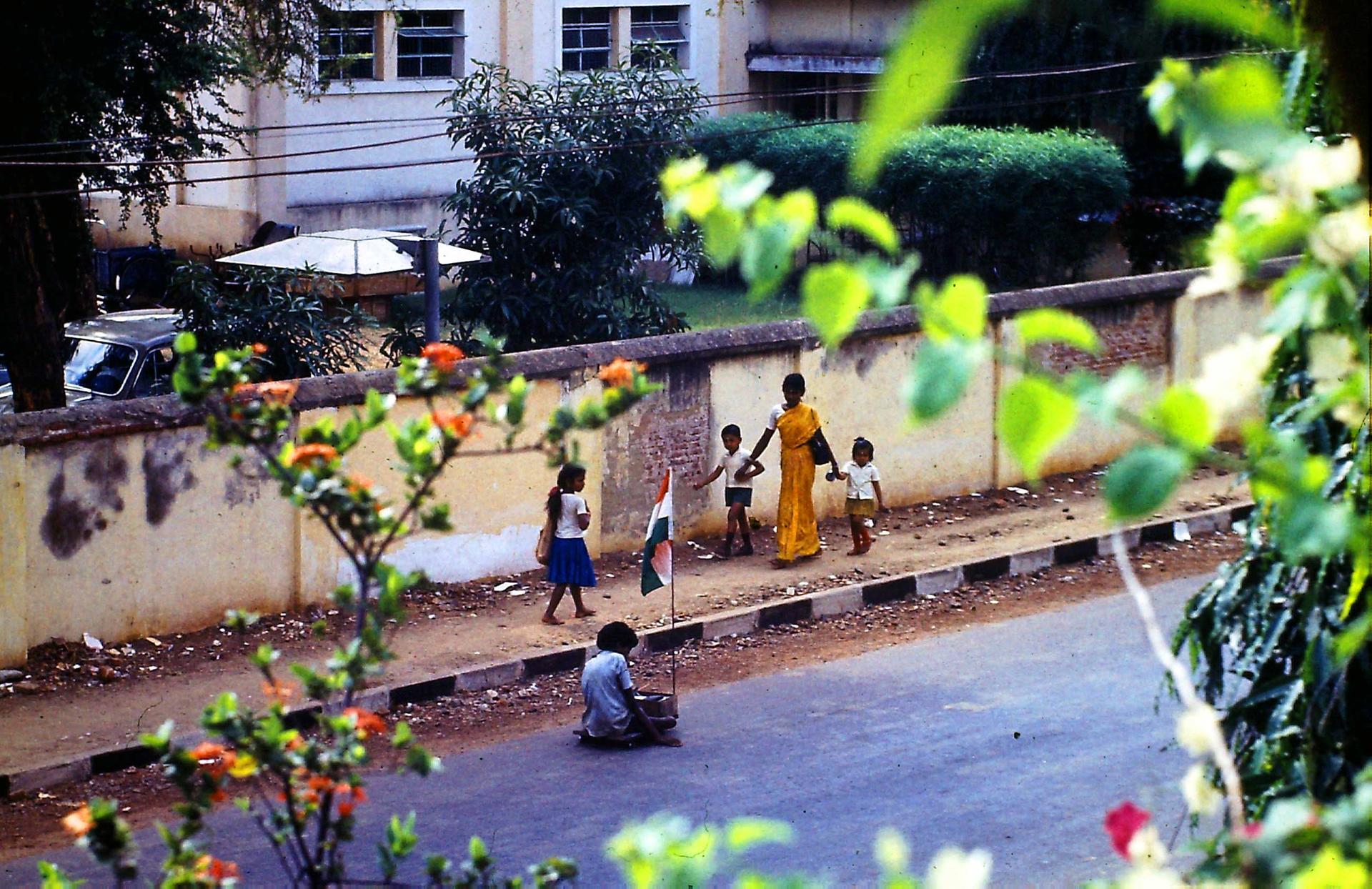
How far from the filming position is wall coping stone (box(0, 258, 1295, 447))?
10562 mm

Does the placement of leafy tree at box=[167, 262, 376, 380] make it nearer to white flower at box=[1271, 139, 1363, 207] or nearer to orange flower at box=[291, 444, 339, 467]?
orange flower at box=[291, 444, 339, 467]

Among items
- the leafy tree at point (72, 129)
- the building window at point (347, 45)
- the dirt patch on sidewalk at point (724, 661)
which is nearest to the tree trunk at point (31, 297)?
the leafy tree at point (72, 129)

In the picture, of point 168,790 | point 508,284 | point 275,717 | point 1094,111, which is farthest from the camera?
point 1094,111

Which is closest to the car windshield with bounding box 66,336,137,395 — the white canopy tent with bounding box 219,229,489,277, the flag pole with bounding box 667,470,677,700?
the white canopy tent with bounding box 219,229,489,277

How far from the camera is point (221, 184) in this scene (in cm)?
2606

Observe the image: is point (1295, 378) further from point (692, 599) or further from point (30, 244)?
point (30, 244)

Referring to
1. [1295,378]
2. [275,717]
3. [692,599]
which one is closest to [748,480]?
[692,599]

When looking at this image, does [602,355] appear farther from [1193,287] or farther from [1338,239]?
[1338,239]

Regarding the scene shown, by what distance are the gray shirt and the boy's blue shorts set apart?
12.9 feet

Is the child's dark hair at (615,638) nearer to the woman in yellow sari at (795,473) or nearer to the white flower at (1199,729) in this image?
the woman in yellow sari at (795,473)

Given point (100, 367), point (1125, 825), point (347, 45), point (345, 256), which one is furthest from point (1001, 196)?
point (1125, 825)

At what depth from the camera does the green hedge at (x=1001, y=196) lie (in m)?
22.5

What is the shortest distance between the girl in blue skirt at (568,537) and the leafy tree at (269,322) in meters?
3.84

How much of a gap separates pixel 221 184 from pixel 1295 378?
Answer: 22.8m
